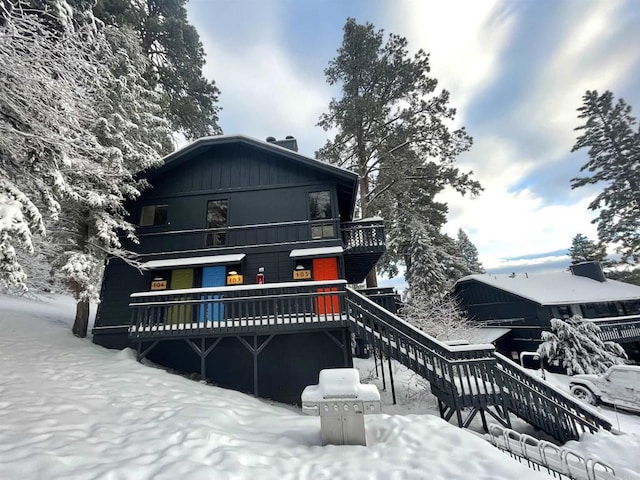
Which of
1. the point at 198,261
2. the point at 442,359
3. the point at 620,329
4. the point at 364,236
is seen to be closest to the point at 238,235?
the point at 198,261

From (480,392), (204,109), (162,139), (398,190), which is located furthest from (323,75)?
(480,392)

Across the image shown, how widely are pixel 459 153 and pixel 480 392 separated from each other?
13.4 metres

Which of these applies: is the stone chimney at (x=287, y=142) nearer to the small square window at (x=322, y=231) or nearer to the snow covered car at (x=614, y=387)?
the small square window at (x=322, y=231)

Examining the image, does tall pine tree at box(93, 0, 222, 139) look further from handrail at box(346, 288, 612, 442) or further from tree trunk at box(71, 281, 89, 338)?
handrail at box(346, 288, 612, 442)

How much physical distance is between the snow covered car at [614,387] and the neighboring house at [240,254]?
30.9 ft

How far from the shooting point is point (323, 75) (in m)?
17.8

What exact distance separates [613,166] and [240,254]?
25.7 metres

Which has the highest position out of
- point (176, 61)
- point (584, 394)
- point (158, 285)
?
point (176, 61)

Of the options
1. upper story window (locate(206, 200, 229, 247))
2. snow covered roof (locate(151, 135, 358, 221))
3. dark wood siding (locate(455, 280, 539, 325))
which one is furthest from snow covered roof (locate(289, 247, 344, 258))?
dark wood siding (locate(455, 280, 539, 325))

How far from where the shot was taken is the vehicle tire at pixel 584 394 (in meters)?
10.4

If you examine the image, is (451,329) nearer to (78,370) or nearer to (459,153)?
(459,153)

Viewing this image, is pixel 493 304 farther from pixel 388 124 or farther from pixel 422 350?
pixel 422 350

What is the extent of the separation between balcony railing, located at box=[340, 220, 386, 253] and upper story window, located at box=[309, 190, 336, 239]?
76 cm

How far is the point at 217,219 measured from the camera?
37.2 ft
